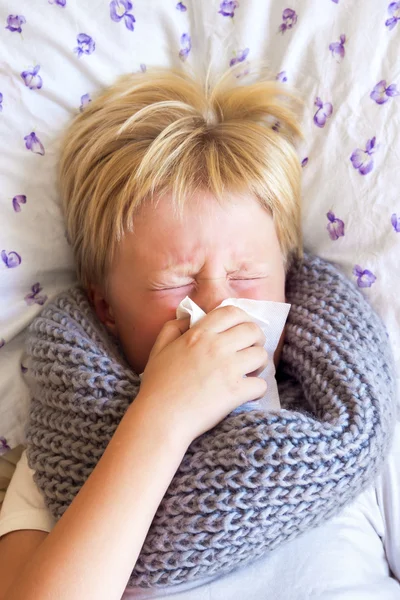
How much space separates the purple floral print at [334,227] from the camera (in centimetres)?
109

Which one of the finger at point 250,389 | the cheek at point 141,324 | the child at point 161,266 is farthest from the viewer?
the cheek at point 141,324

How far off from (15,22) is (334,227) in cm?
72

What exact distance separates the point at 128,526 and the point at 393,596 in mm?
464

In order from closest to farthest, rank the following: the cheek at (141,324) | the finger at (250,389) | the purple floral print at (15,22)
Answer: the finger at (250,389), the cheek at (141,324), the purple floral print at (15,22)

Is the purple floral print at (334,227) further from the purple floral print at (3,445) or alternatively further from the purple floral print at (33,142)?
the purple floral print at (3,445)

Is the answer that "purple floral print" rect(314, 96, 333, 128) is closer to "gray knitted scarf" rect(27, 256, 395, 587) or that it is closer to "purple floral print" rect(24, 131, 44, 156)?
"gray knitted scarf" rect(27, 256, 395, 587)

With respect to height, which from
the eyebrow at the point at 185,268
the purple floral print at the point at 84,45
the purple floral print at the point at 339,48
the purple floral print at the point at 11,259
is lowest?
the eyebrow at the point at 185,268

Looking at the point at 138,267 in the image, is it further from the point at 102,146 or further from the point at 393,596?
the point at 393,596

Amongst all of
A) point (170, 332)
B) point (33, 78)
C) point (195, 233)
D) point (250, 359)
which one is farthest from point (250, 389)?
point (33, 78)

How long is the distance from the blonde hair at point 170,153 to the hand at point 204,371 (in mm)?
219

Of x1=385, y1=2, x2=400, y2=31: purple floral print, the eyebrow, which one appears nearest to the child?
the eyebrow

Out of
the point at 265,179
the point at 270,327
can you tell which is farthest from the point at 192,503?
the point at 265,179

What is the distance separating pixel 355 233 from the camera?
108 centimetres

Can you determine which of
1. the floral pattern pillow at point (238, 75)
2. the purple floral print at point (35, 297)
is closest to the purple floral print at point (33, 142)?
the floral pattern pillow at point (238, 75)
